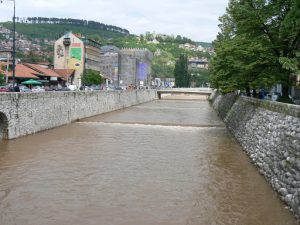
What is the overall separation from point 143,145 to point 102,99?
29.8 meters

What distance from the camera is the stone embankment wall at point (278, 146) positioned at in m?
15.9

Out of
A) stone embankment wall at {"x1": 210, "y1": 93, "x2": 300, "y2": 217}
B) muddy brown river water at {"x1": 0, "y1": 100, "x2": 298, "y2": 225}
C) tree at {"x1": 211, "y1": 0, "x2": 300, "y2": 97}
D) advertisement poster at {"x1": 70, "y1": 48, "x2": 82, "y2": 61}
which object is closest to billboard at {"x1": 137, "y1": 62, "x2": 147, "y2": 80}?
advertisement poster at {"x1": 70, "y1": 48, "x2": 82, "y2": 61}

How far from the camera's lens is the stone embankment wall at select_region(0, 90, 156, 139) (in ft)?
100

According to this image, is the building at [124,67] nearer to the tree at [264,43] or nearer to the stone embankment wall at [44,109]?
the stone embankment wall at [44,109]

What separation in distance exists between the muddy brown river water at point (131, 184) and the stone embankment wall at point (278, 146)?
568mm

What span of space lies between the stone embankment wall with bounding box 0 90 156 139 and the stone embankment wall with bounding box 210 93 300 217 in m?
15.6

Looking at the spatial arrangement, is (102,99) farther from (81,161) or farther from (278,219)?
(278,219)

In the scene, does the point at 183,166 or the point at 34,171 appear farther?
the point at 183,166

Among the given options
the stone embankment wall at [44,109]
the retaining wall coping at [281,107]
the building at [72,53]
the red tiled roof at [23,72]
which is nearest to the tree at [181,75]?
the building at [72,53]

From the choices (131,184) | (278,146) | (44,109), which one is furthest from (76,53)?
(278,146)

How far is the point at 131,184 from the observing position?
63.4 ft

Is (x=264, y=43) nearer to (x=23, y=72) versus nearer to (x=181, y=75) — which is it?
(x=23, y=72)

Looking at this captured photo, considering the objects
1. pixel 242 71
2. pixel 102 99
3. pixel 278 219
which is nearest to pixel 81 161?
pixel 278 219

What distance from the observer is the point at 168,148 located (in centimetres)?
2945
